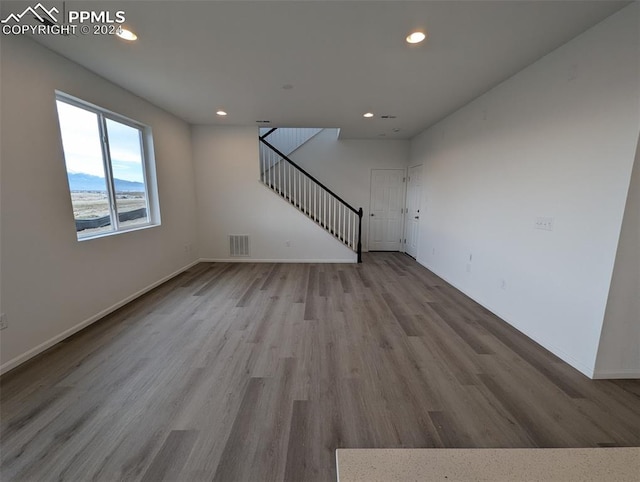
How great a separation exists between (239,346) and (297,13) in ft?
9.22

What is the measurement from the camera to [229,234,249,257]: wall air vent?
5.62 metres

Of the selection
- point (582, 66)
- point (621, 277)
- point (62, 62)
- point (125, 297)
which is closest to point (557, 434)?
point (621, 277)

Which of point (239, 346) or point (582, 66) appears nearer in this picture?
point (582, 66)

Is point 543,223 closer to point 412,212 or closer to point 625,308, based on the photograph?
point 625,308

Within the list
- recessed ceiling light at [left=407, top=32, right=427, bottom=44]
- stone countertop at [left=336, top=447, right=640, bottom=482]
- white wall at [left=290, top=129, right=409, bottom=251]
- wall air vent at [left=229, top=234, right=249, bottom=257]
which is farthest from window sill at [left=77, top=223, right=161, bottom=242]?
recessed ceiling light at [left=407, top=32, right=427, bottom=44]

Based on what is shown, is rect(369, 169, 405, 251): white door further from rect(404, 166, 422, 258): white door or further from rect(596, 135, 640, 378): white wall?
rect(596, 135, 640, 378): white wall

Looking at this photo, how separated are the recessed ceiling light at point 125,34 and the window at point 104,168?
1041 mm

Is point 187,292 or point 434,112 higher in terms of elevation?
point 434,112

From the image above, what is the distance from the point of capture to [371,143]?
6387 millimetres

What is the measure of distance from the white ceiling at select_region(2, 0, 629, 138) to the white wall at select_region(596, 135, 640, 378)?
4.33 feet

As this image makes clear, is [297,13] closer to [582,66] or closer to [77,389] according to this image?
[582,66]

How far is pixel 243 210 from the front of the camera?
218 inches

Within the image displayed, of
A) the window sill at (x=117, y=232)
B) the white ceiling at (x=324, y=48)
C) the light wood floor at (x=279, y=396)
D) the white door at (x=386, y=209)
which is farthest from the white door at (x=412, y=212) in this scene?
the window sill at (x=117, y=232)

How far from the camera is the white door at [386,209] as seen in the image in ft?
21.4
